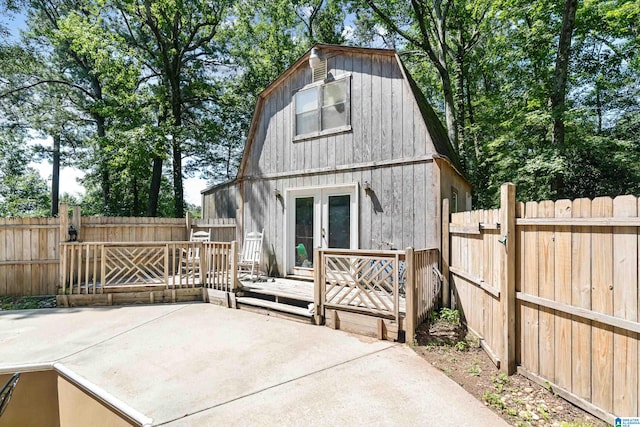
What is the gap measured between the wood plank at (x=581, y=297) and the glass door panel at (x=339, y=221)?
3.96 meters

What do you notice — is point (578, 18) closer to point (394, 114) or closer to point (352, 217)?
point (394, 114)

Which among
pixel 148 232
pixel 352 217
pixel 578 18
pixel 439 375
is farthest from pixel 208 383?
pixel 578 18

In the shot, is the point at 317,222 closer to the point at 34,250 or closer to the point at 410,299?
the point at 410,299

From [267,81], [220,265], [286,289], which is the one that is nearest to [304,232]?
[286,289]

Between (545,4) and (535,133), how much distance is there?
387 cm

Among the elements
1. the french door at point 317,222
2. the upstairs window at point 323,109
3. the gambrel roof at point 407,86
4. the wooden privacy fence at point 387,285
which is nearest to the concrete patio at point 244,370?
the wooden privacy fence at point 387,285

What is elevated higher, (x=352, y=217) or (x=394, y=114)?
(x=394, y=114)

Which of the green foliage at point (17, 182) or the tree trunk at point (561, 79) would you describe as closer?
the tree trunk at point (561, 79)

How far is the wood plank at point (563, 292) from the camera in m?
2.61

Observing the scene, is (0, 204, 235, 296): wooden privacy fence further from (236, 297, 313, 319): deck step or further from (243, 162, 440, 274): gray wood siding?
(243, 162, 440, 274): gray wood siding

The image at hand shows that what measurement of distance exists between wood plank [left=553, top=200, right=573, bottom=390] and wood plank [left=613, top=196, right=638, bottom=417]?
348 mm

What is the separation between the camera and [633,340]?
2.15m

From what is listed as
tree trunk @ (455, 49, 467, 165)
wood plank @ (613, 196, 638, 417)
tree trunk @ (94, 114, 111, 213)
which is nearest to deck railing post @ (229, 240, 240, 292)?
wood plank @ (613, 196, 638, 417)

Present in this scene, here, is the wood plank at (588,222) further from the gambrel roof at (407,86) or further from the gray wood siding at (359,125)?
the gray wood siding at (359,125)
